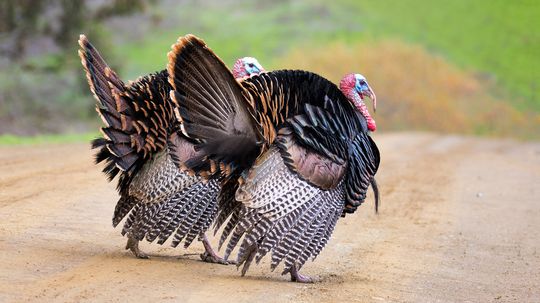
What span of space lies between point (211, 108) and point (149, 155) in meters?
0.89

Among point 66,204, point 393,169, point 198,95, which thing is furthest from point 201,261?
point 393,169

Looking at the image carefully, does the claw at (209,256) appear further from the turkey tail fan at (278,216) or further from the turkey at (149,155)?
the turkey tail fan at (278,216)

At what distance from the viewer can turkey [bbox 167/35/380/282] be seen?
7.04 m

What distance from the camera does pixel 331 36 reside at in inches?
1379

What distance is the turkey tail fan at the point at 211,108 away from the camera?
22.7 feet

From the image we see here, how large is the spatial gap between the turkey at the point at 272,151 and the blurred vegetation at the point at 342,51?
1491cm

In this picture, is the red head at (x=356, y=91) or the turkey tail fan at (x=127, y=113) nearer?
the turkey tail fan at (x=127, y=113)

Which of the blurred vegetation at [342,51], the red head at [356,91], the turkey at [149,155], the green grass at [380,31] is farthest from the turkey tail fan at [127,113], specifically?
the green grass at [380,31]

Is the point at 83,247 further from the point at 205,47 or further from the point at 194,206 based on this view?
the point at 205,47

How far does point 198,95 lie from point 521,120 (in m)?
23.2

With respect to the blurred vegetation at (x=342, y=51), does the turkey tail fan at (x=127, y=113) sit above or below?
above

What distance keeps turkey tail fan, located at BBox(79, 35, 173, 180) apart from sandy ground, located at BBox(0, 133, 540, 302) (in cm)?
85

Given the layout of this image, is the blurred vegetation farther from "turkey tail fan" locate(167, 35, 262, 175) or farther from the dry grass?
"turkey tail fan" locate(167, 35, 262, 175)

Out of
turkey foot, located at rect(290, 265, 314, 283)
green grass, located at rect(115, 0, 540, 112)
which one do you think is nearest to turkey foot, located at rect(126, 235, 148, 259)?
turkey foot, located at rect(290, 265, 314, 283)
